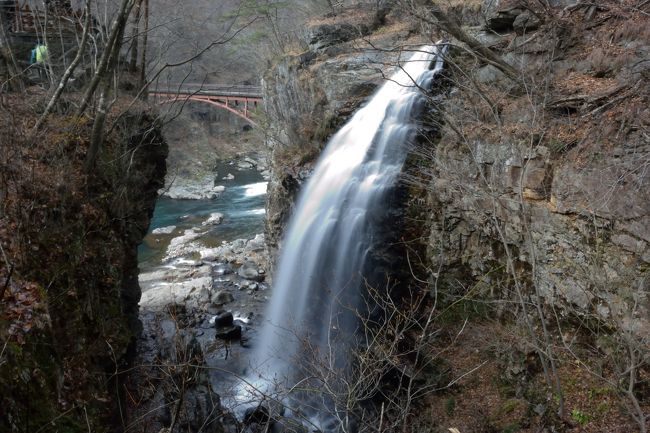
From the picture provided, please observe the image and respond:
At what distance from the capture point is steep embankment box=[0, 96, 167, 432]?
3.96 metres

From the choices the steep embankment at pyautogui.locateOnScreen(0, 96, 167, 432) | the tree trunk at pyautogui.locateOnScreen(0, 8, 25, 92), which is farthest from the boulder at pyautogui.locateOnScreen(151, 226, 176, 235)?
the tree trunk at pyautogui.locateOnScreen(0, 8, 25, 92)

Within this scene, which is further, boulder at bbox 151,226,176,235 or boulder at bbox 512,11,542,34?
boulder at bbox 151,226,176,235

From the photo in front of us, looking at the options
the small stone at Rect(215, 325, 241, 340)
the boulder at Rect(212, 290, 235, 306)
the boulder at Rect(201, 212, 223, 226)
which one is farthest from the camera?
the boulder at Rect(201, 212, 223, 226)

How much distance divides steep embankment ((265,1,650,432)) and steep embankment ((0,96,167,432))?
420 cm

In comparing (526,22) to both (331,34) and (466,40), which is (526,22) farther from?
(331,34)

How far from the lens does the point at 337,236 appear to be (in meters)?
11.1

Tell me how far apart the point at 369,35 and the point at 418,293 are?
35.1 feet

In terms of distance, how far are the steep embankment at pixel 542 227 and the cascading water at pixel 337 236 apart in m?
1.02

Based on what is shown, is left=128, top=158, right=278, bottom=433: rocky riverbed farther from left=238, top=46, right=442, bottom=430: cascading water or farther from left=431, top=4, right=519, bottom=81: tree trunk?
left=431, top=4, right=519, bottom=81: tree trunk

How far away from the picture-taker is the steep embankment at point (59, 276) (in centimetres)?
396

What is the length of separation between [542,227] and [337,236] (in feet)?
15.5

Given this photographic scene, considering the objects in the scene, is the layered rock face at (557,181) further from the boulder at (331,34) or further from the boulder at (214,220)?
the boulder at (214,220)

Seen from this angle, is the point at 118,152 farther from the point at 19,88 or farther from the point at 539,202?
the point at 539,202

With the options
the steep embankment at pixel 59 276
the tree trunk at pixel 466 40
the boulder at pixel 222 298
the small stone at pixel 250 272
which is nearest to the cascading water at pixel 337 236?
the tree trunk at pixel 466 40
